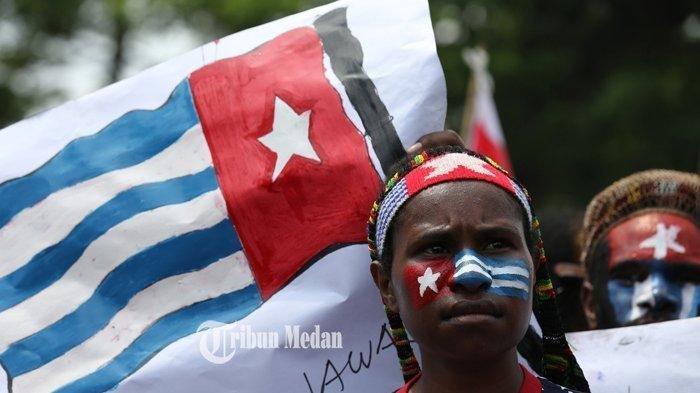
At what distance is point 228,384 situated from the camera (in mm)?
3789

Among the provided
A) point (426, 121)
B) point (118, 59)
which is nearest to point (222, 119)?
point (426, 121)

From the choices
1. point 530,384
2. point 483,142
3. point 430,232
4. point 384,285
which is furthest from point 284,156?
point 483,142

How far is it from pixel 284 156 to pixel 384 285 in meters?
0.64

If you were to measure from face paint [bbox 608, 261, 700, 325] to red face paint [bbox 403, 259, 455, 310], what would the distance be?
1.38 m

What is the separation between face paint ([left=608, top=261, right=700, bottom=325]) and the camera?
4.39 metres

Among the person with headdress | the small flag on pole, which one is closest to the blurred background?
the small flag on pole

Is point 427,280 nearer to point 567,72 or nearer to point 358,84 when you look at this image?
point 358,84

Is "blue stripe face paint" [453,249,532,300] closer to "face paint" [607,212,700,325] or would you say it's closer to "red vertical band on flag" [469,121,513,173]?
"face paint" [607,212,700,325]

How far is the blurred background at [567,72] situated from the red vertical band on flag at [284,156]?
28.1 feet

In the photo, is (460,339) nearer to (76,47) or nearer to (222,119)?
(222,119)

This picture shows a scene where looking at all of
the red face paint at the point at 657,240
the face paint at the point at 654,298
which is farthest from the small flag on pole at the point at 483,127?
the face paint at the point at 654,298

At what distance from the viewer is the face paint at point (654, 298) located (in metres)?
4.39

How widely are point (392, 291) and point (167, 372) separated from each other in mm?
715

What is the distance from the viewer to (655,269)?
4.49 metres
